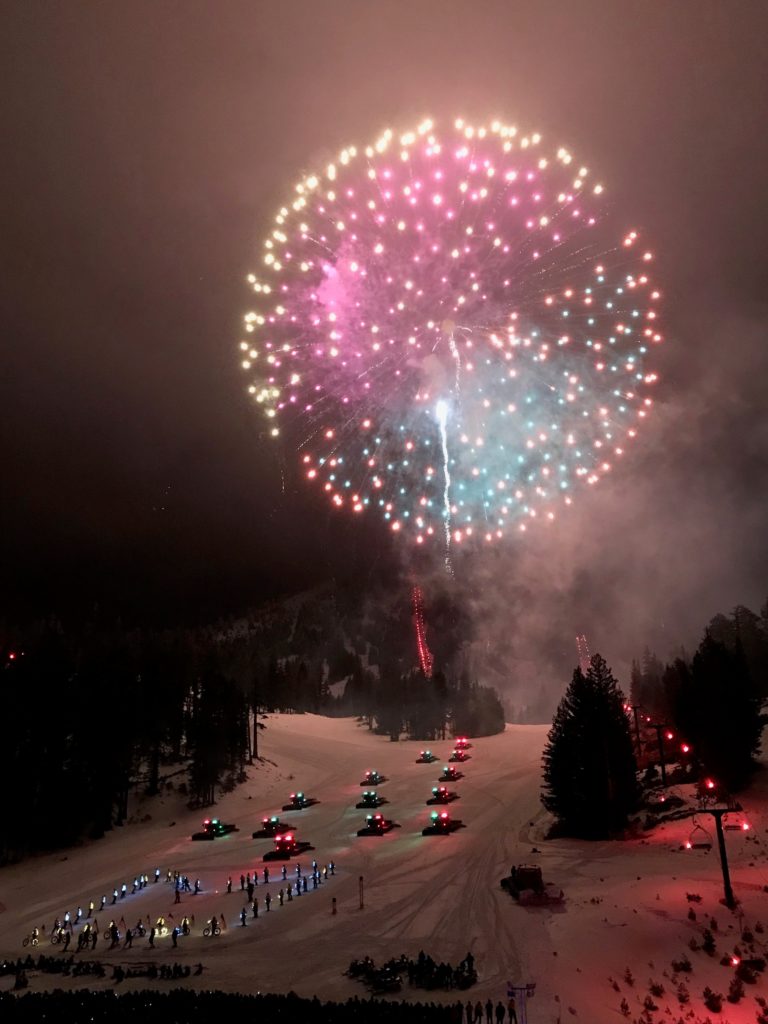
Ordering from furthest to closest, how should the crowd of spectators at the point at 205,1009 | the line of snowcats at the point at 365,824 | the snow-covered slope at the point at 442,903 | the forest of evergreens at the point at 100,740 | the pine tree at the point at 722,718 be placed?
1. the forest of evergreens at the point at 100,740
2. the line of snowcats at the point at 365,824
3. the pine tree at the point at 722,718
4. the snow-covered slope at the point at 442,903
5. the crowd of spectators at the point at 205,1009

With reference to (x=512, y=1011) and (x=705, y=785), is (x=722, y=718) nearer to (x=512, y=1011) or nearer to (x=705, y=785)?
(x=705, y=785)

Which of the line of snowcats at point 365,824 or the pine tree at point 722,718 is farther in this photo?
the line of snowcats at point 365,824

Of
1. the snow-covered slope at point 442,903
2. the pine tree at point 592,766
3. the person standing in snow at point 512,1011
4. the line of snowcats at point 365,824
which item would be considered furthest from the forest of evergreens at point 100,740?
the person standing in snow at point 512,1011

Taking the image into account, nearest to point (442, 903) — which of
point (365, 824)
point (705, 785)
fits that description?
point (705, 785)

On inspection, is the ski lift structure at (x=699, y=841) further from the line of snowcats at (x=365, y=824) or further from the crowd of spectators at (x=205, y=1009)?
the crowd of spectators at (x=205, y=1009)

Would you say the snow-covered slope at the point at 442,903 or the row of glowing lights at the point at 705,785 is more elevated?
the row of glowing lights at the point at 705,785

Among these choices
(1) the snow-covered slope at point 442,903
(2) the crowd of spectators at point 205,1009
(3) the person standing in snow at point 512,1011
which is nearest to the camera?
(2) the crowd of spectators at point 205,1009
